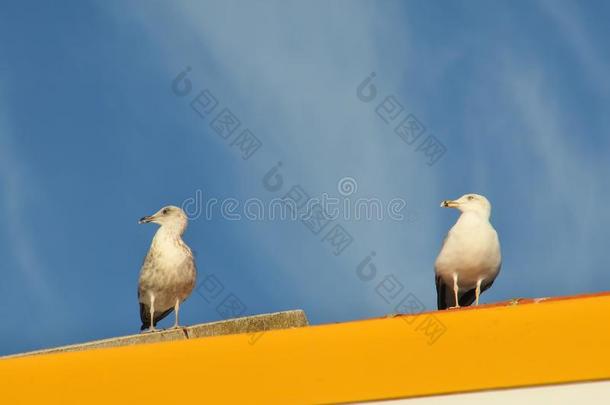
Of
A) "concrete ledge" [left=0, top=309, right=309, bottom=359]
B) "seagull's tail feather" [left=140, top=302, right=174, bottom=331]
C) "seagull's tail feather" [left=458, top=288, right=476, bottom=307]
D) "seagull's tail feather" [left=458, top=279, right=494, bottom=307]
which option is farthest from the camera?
"seagull's tail feather" [left=140, top=302, right=174, bottom=331]

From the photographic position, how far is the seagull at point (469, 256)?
1097cm

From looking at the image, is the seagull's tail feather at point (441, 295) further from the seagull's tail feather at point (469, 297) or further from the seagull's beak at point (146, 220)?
the seagull's beak at point (146, 220)

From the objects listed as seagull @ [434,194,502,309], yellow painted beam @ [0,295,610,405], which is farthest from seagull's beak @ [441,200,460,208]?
yellow painted beam @ [0,295,610,405]

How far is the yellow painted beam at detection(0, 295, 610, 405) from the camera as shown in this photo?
666cm

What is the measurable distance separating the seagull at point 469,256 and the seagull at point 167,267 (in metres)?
3.17

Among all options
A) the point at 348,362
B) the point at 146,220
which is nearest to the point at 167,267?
the point at 146,220

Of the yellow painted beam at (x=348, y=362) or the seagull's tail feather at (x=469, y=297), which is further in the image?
the seagull's tail feather at (x=469, y=297)

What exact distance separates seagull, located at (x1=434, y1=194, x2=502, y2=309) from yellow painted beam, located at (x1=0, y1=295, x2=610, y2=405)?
399 cm

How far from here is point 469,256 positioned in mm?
10969

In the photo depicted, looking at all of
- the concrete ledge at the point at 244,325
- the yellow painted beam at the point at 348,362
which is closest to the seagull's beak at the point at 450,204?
the concrete ledge at the point at 244,325

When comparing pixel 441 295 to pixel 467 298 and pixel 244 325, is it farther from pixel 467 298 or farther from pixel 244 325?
pixel 244 325

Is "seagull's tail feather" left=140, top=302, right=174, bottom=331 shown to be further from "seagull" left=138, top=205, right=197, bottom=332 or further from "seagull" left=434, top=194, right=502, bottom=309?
"seagull" left=434, top=194, right=502, bottom=309

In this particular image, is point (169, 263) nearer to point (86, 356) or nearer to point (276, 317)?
point (276, 317)

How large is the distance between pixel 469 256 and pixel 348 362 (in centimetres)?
435
